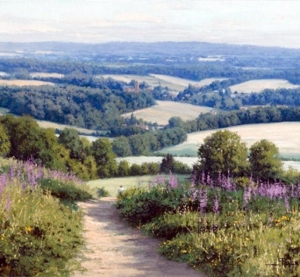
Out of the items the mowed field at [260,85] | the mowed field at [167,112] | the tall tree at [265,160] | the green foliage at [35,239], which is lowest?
the tall tree at [265,160]

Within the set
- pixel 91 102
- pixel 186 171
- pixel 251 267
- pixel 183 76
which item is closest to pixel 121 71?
pixel 183 76

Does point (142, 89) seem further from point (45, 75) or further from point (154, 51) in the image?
point (154, 51)

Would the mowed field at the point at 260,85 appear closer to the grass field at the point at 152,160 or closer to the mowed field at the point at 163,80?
the mowed field at the point at 163,80

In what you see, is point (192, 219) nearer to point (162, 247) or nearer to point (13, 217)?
point (162, 247)

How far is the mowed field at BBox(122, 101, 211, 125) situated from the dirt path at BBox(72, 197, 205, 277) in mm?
25039

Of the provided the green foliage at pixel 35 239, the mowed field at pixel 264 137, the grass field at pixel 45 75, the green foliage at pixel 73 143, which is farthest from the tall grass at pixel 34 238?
the grass field at pixel 45 75

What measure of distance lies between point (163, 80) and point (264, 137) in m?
17.2

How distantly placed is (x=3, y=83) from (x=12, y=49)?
9.77 meters

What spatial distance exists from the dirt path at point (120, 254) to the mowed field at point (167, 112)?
25.0 metres

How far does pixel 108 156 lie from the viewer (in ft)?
105

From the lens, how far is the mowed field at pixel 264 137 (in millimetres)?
31781

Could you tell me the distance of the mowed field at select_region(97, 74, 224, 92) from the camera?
153ft

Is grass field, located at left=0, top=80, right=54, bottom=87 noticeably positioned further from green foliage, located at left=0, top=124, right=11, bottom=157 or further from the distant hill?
green foliage, located at left=0, top=124, right=11, bottom=157

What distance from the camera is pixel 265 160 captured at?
1152 inches
